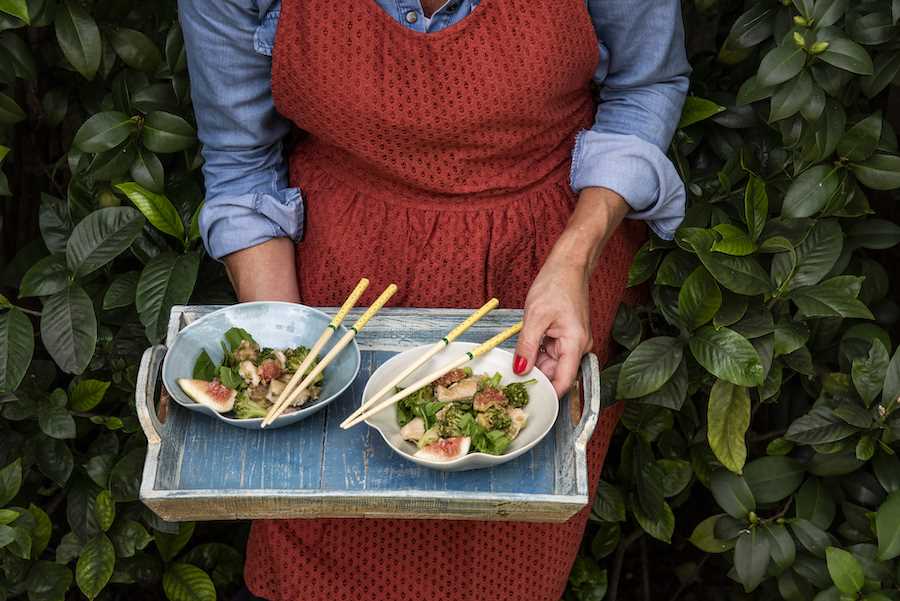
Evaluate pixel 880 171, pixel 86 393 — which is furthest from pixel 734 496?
pixel 86 393

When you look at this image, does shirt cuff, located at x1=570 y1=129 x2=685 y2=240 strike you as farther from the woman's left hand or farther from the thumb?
the thumb

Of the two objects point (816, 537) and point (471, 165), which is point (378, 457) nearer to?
point (471, 165)

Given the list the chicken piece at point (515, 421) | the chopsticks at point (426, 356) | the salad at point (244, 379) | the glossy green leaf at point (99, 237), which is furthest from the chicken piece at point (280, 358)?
the glossy green leaf at point (99, 237)

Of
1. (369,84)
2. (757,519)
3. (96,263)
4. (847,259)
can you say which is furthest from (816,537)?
(96,263)

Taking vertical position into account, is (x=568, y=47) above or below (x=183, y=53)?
above

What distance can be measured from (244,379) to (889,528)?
1.05 m

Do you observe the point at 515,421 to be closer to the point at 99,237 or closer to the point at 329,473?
the point at 329,473

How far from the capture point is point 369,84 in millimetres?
1559

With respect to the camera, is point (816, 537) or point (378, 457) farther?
point (816, 537)

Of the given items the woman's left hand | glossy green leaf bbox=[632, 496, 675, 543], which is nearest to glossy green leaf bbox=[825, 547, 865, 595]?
glossy green leaf bbox=[632, 496, 675, 543]

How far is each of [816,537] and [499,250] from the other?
761mm

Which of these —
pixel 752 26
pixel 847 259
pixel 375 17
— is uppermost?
pixel 375 17

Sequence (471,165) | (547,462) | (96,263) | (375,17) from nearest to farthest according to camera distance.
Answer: (547,462)
(375,17)
(471,165)
(96,263)

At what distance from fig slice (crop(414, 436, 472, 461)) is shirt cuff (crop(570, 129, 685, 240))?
1.79ft
